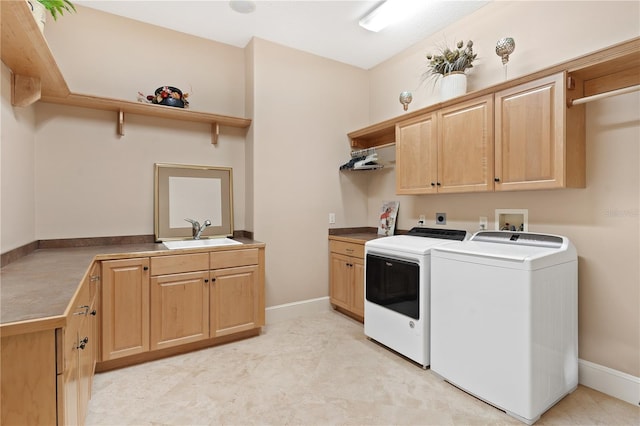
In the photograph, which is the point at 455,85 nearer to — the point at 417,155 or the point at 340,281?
the point at 417,155

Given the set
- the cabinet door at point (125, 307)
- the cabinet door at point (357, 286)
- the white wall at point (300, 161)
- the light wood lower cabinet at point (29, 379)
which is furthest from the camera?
the white wall at point (300, 161)

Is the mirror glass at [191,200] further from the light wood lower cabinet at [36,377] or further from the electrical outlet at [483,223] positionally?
the electrical outlet at [483,223]

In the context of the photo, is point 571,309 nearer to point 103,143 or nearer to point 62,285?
point 62,285

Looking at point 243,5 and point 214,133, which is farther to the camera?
point 214,133

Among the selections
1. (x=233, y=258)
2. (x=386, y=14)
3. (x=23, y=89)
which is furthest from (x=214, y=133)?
(x=386, y=14)

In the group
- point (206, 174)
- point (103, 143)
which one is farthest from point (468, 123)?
point (103, 143)

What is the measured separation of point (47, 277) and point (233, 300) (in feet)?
4.68

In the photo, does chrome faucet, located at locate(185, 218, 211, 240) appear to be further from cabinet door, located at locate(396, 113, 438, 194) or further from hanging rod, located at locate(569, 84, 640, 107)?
hanging rod, located at locate(569, 84, 640, 107)

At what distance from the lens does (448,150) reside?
2.65 meters

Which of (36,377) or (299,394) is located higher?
(36,377)

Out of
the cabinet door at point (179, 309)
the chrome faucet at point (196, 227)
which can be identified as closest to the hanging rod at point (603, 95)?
the cabinet door at point (179, 309)

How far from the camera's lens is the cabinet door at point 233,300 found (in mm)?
2709

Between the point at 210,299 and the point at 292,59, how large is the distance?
103 inches

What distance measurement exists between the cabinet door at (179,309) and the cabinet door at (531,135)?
2.47 metres
